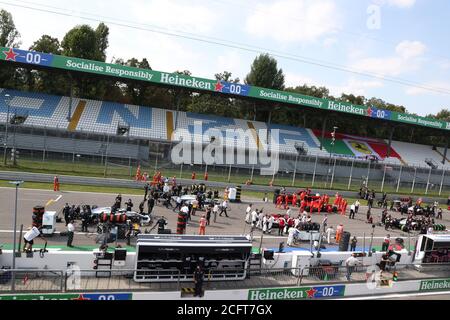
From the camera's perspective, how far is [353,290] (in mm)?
13812

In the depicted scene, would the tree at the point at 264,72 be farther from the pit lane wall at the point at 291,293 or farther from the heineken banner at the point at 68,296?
the heineken banner at the point at 68,296

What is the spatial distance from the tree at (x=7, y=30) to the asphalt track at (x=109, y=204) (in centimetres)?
3412

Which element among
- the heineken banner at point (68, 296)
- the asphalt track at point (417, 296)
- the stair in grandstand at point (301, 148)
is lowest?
the asphalt track at point (417, 296)

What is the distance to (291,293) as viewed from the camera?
42.3 feet

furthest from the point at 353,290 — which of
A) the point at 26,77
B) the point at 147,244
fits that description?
the point at 26,77

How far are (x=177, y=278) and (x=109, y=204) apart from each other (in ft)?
36.7

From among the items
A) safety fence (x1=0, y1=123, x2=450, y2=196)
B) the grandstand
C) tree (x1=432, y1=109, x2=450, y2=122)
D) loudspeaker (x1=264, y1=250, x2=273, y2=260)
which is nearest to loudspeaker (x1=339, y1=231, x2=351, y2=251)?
loudspeaker (x1=264, y1=250, x2=273, y2=260)

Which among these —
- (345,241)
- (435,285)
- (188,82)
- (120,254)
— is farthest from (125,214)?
(188,82)

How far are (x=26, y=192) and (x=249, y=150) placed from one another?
21166 millimetres

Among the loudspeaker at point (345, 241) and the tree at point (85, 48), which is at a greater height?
the tree at point (85, 48)

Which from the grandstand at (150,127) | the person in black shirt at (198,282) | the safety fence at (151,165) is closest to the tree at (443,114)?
the grandstand at (150,127)

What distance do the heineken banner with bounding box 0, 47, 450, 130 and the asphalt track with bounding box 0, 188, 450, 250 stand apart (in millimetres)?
16455

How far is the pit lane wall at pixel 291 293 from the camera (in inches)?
429
